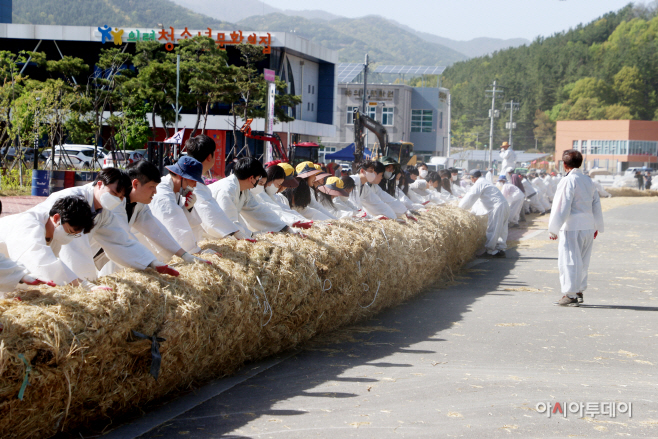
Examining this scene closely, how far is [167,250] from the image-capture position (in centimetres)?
529

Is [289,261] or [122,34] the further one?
[122,34]

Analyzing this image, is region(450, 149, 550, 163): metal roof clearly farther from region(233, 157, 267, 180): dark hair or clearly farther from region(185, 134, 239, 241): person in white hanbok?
region(185, 134, 239, 241): person in white hanbok

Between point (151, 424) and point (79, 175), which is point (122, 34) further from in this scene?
point (151, 424)

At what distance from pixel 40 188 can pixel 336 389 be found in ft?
60.7

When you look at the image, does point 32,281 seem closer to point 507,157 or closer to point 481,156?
point 507,157

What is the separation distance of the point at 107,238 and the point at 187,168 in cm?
120

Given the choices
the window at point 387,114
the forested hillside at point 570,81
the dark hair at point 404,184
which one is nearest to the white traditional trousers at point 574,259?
the dark hair at point 404,184

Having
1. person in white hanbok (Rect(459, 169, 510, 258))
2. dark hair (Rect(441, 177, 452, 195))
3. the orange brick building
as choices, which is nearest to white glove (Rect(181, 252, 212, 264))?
person in white hanbok (Rect(459, 169, 510, 258))

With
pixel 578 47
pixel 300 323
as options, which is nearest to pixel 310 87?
pixel 300 323

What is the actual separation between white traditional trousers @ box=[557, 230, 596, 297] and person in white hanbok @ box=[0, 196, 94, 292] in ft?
20.0

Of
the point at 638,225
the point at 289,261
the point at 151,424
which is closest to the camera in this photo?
the point at 151,424

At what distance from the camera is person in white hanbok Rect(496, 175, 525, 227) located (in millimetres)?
18688

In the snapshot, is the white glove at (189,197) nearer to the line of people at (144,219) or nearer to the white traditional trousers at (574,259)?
the line of people at (144,219)

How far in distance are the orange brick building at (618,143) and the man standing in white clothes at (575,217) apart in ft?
259
